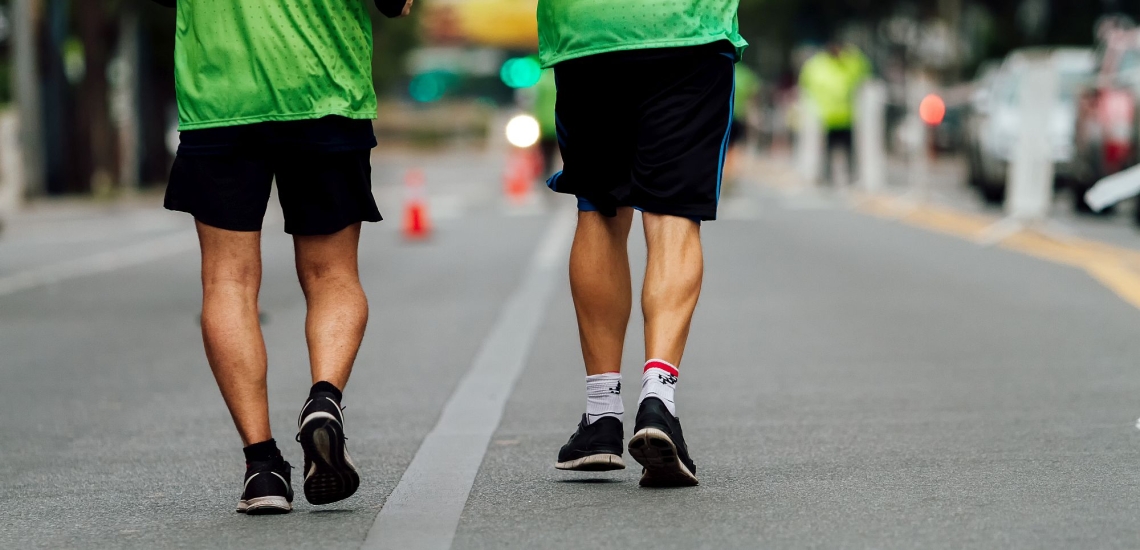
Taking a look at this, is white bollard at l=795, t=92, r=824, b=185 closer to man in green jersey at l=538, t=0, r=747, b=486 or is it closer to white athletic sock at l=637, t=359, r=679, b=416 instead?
man in green jersey at l=538, t=0, r=747, b=486

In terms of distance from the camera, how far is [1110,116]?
16969 mm

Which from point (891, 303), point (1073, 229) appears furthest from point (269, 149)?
point (1073, 229)

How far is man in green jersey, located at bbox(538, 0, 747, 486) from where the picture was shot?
508cm

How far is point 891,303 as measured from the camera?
10609mm

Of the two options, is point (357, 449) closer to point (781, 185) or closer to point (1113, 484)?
point (1113, 484)

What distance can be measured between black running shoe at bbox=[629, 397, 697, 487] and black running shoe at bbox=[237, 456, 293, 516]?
31.4 inches

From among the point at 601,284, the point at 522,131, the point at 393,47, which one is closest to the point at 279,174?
the point at 601,284

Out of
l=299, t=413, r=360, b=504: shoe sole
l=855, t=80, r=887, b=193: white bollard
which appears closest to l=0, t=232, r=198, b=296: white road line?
l=299, t=413, r=360, b=504: shoe sole

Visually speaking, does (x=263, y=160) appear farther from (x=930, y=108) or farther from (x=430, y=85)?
(x=430, y=85)

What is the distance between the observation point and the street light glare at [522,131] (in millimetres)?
27781

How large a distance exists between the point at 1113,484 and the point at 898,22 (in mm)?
53406

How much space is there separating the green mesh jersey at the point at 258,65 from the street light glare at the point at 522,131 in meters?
22.5

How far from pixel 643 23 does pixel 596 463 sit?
1.08m

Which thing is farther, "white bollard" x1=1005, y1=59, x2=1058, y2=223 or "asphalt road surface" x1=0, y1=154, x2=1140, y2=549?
"white bollard" x1=1005, y1=59, x2=1058, y2=223
